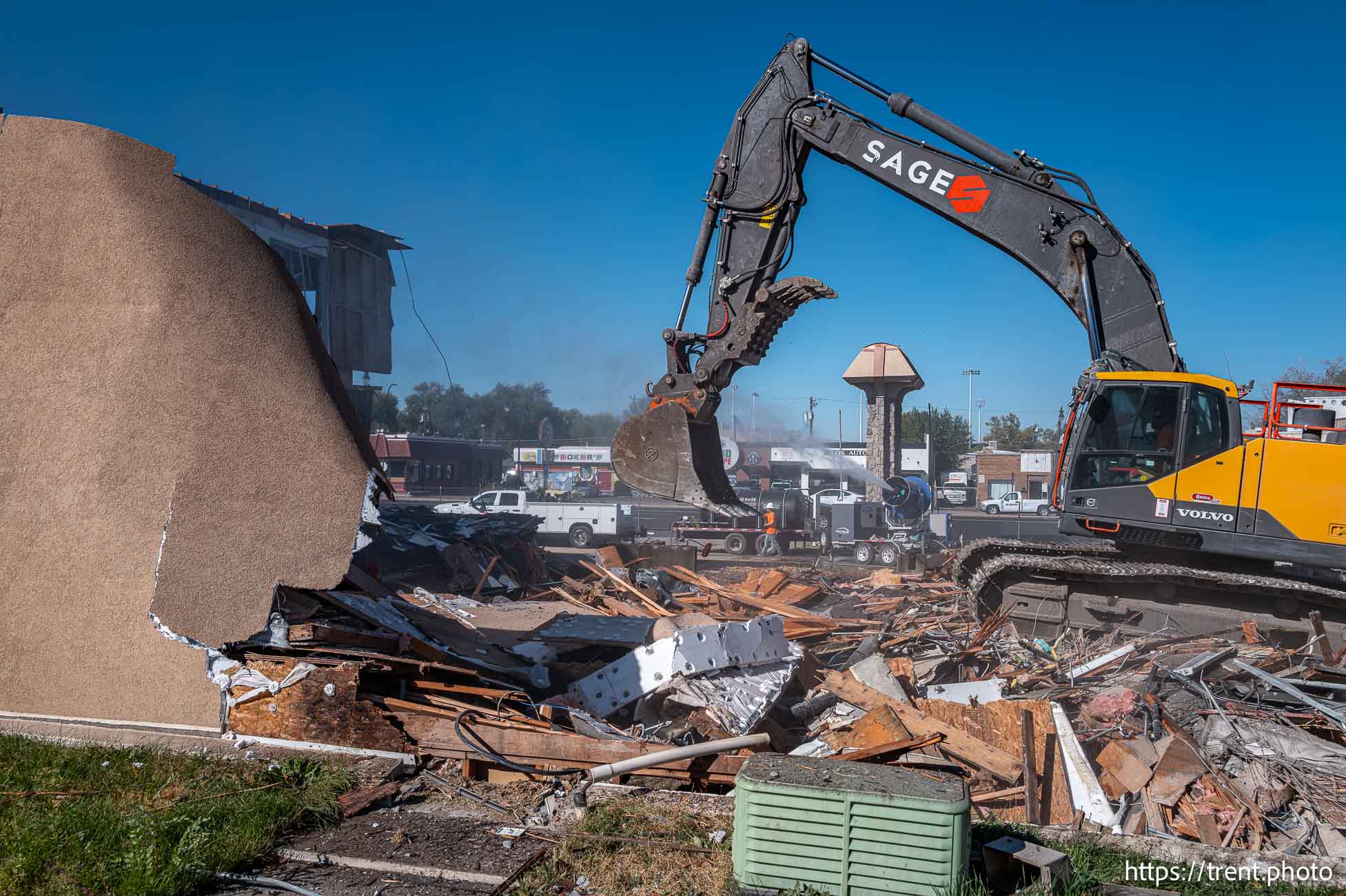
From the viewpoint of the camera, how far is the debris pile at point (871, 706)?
623 centimetres

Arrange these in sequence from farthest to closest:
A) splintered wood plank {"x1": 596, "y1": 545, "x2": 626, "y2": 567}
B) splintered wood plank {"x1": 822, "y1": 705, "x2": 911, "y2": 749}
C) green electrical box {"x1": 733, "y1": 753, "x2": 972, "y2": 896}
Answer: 1. splintered wood plank {"x1": 596, "y1": 545, "x2": 626, "y2": 567}
2. splintered wood plank {"x1": 822, "y1": 705, "x2": 911, "y2": 749}
3. green electrical box {"x1": 733, "y1": 753, "x2": 972, "y2": 896}

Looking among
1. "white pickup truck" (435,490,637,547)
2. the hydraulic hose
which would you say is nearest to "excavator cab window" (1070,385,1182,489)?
the hydraulic hose

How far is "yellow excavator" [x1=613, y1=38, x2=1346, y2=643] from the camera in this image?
358 inches

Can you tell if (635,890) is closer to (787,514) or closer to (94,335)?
(94,335)

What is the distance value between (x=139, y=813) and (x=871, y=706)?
18.3 feet

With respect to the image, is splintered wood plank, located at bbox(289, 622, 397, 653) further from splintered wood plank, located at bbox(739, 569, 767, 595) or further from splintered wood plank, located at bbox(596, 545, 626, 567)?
splintered wood plank, located at bbox(596, 545, 626, 567)

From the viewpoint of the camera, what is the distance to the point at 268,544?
6.70 metres

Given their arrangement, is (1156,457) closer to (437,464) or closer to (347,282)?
(347,282)

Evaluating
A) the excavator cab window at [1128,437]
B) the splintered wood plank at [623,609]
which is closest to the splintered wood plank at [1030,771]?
the excavator cab window at [1128,437]

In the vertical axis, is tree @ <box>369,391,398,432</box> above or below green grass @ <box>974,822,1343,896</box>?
above

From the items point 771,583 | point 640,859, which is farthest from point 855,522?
point 640,859

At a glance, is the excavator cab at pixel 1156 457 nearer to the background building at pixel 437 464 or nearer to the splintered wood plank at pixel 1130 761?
the splintered wood plank at pixel 1130 761

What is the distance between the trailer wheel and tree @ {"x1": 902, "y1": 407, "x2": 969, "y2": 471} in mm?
52240

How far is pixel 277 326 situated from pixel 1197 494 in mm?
9094
